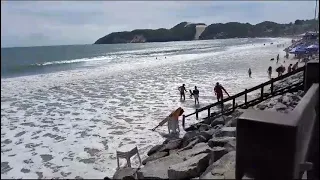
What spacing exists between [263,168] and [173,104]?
47.9ft

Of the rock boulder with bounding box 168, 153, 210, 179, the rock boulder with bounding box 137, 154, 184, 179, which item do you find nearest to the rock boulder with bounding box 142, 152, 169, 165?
the rock boulder with bounding box 137, 154, 184, 179

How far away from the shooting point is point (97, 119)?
1523 cm

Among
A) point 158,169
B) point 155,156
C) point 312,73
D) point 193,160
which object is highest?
point 312,73

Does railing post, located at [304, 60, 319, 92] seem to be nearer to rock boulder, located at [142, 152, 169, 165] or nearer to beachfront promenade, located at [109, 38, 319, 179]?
beachfront promenade, located at [109, 38, 319, 179]

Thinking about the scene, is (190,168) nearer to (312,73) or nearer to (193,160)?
(193,160)

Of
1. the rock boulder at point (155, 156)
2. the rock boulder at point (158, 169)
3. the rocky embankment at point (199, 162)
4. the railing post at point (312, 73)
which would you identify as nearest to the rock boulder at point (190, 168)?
the rocky embankment at point (199, 162)

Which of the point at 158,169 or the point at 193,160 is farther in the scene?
the point at 158,169

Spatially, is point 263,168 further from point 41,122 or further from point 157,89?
point 157,89

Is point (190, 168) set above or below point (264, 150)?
below

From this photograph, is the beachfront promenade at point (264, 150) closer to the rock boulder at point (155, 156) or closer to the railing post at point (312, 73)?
the railing post at point (312, 73)

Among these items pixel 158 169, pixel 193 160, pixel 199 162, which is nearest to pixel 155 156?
pixel 158 169

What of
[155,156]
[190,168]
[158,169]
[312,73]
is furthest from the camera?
[155,156]

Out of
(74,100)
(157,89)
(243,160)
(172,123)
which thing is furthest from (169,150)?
(157,89)

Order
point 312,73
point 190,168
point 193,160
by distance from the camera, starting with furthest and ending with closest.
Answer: point 193,160 → point 312,73 → point 190,168
